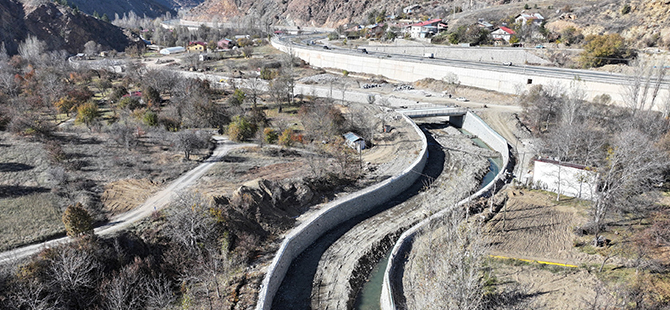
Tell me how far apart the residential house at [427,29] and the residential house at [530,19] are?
1686 cm

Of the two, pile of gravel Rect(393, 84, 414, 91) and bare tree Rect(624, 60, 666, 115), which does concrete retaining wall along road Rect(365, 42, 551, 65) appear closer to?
pile of gravel Rect(393, 84, 414, 91)

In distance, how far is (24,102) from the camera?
47.7 m

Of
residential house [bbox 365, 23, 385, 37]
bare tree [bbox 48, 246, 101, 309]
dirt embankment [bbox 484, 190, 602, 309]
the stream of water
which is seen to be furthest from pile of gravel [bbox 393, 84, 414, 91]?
bare tree [bbox 48, 246, 101, 309]

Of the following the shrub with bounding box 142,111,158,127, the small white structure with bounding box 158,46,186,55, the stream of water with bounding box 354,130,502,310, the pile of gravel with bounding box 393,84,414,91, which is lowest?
the stream of water with bounding box 354,130,502,310

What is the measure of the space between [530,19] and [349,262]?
76.6 metres

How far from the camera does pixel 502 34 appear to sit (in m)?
77.9

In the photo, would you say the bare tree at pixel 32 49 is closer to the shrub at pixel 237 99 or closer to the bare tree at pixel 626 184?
the shrub at pixel 237 99

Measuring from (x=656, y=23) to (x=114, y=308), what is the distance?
79.3 metres

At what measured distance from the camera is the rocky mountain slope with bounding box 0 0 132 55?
9644 centimetres

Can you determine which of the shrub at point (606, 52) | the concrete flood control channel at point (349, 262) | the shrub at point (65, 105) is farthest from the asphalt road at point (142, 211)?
the shrub at point (606, 52)

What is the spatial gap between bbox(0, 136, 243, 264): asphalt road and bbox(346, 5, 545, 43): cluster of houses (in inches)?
2670

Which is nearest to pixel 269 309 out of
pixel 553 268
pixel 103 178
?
pixel 553 268

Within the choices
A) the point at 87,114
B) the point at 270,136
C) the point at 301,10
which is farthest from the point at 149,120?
the point at 301,10

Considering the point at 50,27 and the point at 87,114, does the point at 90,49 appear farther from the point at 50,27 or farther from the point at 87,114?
the point at 87,114
